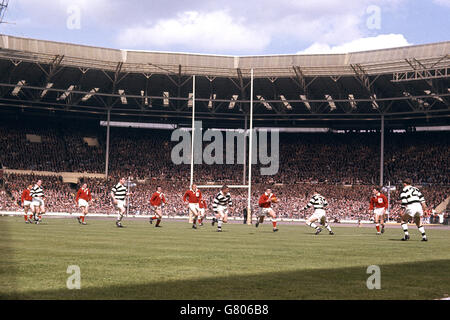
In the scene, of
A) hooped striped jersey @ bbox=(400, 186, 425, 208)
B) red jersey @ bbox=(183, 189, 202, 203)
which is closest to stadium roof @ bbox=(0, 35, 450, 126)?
red jersey @ bbox=(183, 189, 202, 203)

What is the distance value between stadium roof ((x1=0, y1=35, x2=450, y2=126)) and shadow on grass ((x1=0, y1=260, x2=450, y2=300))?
132 ft

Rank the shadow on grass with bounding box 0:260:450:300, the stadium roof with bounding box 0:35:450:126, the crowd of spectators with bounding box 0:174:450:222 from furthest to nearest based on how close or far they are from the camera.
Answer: the crowd of spectators with bounding box 0:174:450:222
the stadium roof with bounding box 0:35:450:126
the shadow on grass with bounding box 0:260:450:300

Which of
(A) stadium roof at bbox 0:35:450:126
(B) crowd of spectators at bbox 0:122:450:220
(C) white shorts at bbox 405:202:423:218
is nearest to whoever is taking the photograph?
(C) white shorts at bbox 405:202:423:218

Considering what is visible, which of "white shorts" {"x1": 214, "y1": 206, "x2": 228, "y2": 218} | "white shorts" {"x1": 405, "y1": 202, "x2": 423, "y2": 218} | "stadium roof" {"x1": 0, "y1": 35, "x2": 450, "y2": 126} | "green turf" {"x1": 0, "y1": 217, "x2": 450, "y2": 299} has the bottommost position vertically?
"green turf" {"x1": 0, "y1": 217, "x2": 450, "y2": 299}

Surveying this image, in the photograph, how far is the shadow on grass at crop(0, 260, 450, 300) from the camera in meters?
7.75

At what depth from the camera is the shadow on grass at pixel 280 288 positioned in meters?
7.75

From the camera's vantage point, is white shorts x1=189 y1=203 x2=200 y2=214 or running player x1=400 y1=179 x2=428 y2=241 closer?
running player x1=400 y1=179 x2=428 y2=241

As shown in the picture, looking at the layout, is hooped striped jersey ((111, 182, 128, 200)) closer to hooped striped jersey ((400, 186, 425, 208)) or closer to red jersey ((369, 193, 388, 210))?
red jersey ((369, 193, 388, 210))

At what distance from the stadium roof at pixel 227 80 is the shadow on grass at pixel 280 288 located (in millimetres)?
40297

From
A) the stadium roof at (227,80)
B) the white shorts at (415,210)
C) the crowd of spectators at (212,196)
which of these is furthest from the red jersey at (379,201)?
the crowd of spectators at (212,196)

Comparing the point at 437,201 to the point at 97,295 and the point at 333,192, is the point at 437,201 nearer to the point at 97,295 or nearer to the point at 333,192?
the point at 333,192

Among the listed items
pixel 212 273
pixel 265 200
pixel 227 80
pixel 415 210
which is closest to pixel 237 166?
pixel 227 80
